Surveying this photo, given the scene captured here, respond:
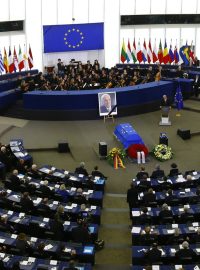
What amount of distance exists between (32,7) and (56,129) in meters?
15.6

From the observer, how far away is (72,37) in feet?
132

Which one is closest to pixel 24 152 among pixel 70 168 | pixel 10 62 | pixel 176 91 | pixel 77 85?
pixel 70 168

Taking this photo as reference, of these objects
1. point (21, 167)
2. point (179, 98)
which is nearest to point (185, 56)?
point (179, 98)

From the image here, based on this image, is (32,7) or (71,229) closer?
(71,229)

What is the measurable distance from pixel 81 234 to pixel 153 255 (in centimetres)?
248

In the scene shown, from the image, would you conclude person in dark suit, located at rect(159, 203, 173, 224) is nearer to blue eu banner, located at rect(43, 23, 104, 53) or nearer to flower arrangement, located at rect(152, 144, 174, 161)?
flower arrangement, located at rect(152, 144, 174, 161)

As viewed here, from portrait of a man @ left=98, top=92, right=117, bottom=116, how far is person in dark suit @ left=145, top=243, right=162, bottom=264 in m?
16.0

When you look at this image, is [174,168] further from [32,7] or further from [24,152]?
[32,7]

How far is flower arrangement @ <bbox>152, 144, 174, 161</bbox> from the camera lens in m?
22.8

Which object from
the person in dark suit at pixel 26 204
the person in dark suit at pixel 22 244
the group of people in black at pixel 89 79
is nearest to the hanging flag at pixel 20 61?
the group of people in black at pixel 89 79

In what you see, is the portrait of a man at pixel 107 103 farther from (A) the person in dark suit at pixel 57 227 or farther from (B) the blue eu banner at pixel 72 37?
(A) the person in dark suit at pixel 57 227

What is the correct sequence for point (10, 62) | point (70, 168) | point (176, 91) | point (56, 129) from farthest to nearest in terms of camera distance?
point (10, 62) → point (176, 91) → point (56, 129) → point (70, 168)

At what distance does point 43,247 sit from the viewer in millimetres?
13906

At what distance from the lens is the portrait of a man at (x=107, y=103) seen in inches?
1137
